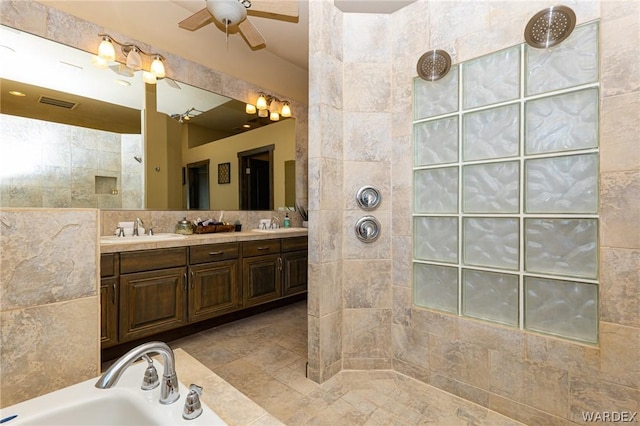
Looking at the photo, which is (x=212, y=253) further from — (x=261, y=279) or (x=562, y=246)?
(x=562, y=246)

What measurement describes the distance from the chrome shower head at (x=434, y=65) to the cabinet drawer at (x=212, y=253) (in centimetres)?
209

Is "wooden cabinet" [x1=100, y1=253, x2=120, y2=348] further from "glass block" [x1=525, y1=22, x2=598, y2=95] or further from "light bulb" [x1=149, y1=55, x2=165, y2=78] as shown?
"glass block" [x1=525, y1=22, x2=598, y2=95]

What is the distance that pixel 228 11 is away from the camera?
2.27 metres

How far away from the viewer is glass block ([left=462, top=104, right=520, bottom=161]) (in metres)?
1.60

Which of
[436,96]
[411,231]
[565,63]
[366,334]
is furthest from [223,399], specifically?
[565,63]

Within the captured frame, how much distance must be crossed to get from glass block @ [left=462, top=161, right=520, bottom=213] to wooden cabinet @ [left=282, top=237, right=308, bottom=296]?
6.54ft

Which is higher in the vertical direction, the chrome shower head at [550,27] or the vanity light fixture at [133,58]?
the vanity light fixture at [133,58]

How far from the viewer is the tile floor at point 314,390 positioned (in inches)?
62.1

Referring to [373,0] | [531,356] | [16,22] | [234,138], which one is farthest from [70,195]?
[531,356]

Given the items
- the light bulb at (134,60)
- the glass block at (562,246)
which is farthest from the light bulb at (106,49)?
the glass block at (562,246)

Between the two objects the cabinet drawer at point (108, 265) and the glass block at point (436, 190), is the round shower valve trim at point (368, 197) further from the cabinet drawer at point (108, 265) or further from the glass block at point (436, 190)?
the cabinet drawer at point (108, 265)

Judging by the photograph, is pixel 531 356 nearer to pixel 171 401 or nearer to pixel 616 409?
pixel 616 409

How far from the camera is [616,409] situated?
132 centimetres

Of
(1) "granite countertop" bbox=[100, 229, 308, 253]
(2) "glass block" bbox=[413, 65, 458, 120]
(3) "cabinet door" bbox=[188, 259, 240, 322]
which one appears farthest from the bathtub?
(2) "glass block" bbox=[413, 65, 458, 120]
